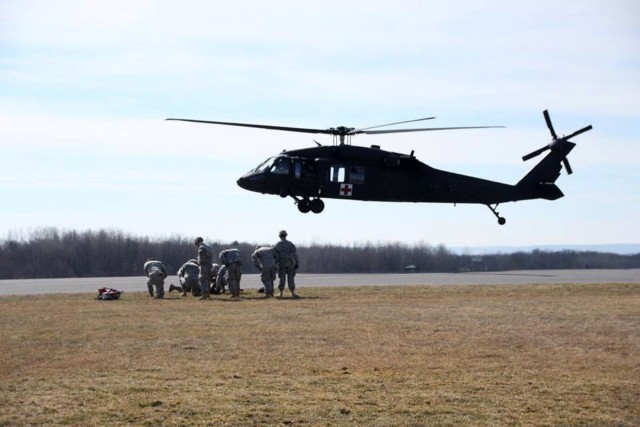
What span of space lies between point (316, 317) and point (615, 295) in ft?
33.8

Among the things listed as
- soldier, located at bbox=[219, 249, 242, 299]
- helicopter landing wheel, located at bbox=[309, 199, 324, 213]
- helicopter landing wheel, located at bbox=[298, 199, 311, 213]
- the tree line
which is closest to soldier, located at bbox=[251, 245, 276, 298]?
soldier, located at bbox=[219, 249, 242, 299]

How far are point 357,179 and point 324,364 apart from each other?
12.3 metres

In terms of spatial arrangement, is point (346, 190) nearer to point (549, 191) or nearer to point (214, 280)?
point (214, 280)

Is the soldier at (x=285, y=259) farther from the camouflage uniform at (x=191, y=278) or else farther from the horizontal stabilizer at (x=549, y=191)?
the horizontal stabilizer at (x=549, y=191)

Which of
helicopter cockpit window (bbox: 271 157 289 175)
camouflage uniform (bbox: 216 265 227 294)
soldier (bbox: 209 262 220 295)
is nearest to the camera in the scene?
helicopter cockpit window (bbox: 271 157 289 175)

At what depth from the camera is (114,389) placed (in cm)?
1245

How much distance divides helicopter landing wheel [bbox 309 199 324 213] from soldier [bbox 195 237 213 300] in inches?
126

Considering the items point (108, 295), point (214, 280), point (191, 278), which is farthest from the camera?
point (214, 280)

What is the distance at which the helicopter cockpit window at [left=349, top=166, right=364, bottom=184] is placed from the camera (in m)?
26.1

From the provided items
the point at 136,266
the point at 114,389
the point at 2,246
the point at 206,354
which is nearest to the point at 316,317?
the point at 206,354

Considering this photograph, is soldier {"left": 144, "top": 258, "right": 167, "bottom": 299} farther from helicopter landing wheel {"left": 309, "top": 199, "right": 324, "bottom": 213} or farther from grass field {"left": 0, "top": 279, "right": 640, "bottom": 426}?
helicopter landing wheel {"left": 309, "top": 199, "right": 324, "bottom": 213}

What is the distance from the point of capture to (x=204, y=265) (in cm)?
2602

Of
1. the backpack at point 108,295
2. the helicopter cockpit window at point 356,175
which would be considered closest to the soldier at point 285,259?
the helicopter cockpit window at point 356,175

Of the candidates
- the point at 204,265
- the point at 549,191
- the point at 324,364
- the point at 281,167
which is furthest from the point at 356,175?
the point at 324,364
